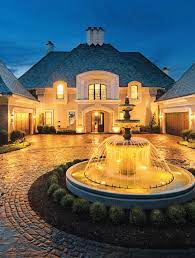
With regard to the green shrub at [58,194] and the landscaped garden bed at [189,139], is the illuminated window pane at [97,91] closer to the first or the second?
the landscaped garden bed at [189,139]

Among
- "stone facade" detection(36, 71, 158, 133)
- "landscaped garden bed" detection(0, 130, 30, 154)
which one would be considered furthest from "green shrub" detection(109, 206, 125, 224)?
"stone facade" detection(36, 71, 158, 133)

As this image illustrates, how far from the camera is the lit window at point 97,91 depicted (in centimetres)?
2972

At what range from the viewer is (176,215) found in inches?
229

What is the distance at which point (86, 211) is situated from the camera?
627 centimetres

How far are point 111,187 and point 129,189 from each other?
560 millimetres

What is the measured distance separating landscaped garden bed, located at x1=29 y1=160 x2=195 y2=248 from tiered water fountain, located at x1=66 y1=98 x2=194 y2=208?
379 mm

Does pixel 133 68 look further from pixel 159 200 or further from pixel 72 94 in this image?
pixel 159 200

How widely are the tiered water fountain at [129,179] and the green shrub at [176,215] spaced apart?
1.72 feet

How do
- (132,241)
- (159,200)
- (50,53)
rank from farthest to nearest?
(50,53) < (159,200) < (132,241)

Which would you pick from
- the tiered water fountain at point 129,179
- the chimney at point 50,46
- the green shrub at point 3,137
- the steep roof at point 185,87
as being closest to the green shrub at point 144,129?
the steep roof at point 185,87

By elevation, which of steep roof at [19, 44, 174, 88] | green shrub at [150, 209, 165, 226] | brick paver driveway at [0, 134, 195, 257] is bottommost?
brick paver driveway at [0, 134, 195, 257]

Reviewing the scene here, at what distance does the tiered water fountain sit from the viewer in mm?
6457

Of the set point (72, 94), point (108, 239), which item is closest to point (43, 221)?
point (108, 239)

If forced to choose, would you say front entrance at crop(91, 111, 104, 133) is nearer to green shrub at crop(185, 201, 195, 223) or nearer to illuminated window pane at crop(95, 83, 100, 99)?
illuminated window pane at crop(95, 83, 100, 99)
